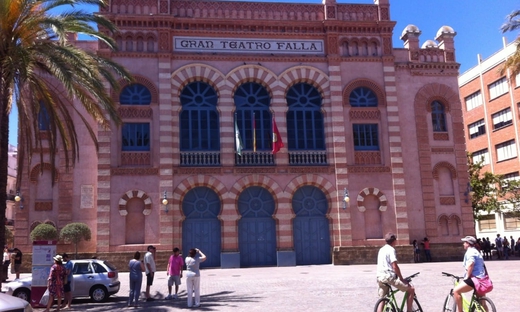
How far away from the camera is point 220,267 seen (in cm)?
2781

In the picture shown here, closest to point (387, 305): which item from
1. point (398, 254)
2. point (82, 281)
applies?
point (82, 281)

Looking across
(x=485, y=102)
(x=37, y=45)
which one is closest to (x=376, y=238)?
(x=37, y=45)

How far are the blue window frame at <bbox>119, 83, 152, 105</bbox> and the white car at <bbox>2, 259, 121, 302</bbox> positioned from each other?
500 inches

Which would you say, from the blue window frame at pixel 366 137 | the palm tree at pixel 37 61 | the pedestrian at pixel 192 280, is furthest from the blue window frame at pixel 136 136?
the pedestrian at pixel 192 280

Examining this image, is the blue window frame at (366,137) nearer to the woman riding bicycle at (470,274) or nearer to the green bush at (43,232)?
the green bush at (43,232)

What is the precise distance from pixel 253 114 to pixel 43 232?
1219 cm

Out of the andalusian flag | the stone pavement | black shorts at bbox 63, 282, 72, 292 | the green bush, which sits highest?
the andalusian flag

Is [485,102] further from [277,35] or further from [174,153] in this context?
[174,153]

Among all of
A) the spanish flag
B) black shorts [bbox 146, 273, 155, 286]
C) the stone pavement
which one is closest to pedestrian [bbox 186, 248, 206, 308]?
the stone pavement

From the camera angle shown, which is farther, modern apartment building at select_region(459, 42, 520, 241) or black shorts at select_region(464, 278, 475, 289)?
modern apartment building at select_region(459, 42, 520, 241)

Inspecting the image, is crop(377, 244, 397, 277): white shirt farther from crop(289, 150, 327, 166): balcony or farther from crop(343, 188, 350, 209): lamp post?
crop(289, 150, 327, 166): balcony

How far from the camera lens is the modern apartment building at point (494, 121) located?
46094mm

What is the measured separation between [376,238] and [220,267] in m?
8.58

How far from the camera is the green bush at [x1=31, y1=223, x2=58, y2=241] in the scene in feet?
80.6
